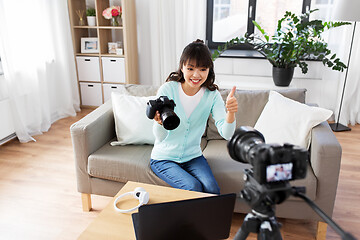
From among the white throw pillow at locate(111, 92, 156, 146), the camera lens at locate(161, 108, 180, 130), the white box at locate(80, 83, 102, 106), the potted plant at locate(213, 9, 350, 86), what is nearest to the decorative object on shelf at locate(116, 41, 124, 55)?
the white box at locate(80, 83, 102, 106)

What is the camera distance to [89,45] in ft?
12.6

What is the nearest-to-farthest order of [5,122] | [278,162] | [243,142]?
[278,162], [243,142], [5,122]

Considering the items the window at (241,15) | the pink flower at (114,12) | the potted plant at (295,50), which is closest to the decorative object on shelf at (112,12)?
the pink flower at (114,12)

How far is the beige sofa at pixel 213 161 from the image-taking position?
1.68 metres

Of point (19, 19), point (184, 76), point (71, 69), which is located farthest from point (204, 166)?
point (71, 69)

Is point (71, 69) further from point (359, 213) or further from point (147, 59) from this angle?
point (359, 213)

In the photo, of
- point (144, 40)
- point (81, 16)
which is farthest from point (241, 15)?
point (81, 16)

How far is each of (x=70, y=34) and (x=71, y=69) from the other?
1.28 feet

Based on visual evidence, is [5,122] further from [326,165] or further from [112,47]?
[326,165]

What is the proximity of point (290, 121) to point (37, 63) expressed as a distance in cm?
250

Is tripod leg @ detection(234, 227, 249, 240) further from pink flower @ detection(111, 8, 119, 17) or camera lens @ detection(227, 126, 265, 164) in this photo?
pink flower @ detection(111, 8, 119, 17)

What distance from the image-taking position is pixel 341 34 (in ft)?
10.9

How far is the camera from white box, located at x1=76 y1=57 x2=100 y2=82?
3797 mm

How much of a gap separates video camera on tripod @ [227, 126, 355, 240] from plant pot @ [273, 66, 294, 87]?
2626 millimetres
